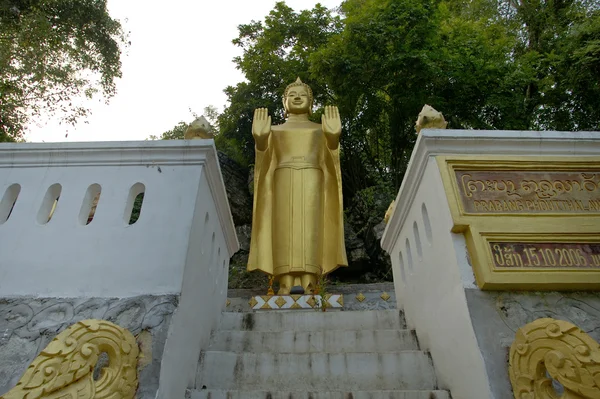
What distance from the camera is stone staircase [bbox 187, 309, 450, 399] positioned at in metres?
2.58

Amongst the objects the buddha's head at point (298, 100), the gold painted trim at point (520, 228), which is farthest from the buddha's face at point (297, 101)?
the gold painted trim at point (520, 228)

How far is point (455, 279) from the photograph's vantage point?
7.88ft

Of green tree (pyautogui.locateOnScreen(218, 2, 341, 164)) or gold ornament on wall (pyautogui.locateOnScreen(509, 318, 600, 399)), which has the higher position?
green tree (pyautogui.locateOnScreen(218, 2, 341, 164))

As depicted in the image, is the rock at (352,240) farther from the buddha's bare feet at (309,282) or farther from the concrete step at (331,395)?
the concrete step at (331,395)

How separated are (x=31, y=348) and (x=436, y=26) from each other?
1051 centimetres

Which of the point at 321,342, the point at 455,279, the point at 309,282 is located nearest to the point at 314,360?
the point at 321,342

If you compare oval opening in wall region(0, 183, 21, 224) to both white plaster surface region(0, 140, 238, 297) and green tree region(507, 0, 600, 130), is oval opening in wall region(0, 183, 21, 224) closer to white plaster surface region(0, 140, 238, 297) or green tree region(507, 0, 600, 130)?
white plaster surface region(0, 140, 238, 297)

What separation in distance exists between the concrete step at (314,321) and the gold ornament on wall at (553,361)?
5.33 ft

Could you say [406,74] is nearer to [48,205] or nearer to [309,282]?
[309,282]

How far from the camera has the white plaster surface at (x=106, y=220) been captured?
246 centimetres

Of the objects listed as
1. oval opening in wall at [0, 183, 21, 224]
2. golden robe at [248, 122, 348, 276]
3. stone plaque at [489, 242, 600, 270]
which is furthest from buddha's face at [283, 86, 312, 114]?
stone plaque at [489, 242, 600, 270]

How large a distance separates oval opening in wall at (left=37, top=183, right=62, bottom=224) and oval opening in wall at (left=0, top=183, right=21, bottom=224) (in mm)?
195

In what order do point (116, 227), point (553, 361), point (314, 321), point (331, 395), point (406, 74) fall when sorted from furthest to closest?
point (406, 74)
point (314, 321)
point (116, 227)
point (331, 395)
point (553, 361)

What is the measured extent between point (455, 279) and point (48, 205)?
2.49 meters
